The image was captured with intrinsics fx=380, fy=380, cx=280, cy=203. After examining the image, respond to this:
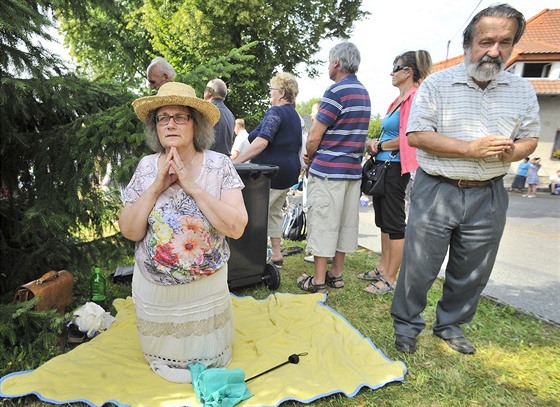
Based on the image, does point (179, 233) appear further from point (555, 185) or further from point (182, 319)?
point (555, 185)

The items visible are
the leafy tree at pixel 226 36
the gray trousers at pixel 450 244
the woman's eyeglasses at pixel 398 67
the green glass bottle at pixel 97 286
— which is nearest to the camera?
the gray trousers at pixel 450 244

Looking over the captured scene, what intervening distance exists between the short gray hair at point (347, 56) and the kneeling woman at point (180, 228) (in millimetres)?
1683

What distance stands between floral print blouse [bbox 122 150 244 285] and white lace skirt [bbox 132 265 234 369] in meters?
0.08

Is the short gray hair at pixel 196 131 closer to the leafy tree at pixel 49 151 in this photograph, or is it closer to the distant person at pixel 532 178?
the leafy tree at pixel 49 151

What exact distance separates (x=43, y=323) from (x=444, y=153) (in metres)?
2.88

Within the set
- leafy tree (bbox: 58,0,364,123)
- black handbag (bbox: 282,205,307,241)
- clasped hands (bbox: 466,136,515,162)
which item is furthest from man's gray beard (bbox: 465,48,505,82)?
leafy tree (bbox: 58,0,364,123)

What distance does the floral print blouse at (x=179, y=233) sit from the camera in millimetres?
2178

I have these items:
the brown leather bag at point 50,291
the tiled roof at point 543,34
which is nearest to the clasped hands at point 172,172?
the brown leather bag at point 50,291

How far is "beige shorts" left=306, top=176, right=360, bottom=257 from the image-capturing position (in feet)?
11.8

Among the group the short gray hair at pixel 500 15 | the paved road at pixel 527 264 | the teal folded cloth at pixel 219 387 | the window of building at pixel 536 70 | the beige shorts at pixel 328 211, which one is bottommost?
the paved road at pixel 527 264

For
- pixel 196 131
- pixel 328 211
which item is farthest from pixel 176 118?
pixel 328 211

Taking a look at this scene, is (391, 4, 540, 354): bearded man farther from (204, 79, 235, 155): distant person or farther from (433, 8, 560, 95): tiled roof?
(433, 8, 560, 95): tiled roof

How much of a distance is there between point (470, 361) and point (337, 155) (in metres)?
1.97

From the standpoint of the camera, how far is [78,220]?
10.1 ft
